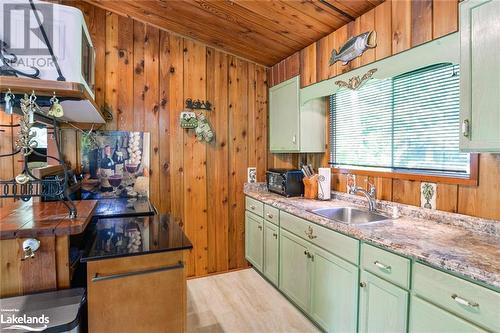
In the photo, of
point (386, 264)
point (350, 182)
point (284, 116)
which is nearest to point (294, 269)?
point (350, 182)

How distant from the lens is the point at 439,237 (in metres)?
1.59

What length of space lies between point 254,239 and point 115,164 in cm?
172

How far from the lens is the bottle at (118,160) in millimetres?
2990

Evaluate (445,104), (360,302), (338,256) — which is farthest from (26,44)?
(445,104)

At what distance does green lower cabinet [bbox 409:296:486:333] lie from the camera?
4.07 feet

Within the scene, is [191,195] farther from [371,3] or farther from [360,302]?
[371,3]

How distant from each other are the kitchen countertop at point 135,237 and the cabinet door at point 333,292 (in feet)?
3.46

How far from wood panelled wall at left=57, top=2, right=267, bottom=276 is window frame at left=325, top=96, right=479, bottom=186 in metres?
A: 0.94

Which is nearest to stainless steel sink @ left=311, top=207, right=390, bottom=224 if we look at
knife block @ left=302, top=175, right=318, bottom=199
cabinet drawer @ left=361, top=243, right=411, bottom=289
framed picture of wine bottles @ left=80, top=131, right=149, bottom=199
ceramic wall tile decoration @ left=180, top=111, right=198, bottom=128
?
knife block @ left=302, top=175, right=318, bottom=199

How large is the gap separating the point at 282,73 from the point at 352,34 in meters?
1.13

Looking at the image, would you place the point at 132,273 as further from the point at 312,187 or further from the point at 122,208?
the point at 312,187

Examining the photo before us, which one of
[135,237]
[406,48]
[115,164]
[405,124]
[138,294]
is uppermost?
[406,48]

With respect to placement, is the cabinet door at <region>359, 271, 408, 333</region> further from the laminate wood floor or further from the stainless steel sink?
the laminate wood floor

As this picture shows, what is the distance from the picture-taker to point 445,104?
195 cm
